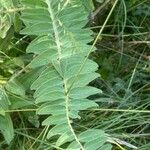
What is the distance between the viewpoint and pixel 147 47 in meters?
1.74

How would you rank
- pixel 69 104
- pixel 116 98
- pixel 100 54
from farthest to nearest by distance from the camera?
pixel 100 54, pixel 116 98, pixel 69 104

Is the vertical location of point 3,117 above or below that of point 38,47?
below

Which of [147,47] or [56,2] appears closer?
[56,2]

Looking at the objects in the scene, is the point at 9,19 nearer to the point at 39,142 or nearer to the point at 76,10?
the point at 76,10

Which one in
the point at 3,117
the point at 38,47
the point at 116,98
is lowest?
the point at 116,98

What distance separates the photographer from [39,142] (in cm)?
138

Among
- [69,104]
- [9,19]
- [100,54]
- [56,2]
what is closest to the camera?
[69,104]

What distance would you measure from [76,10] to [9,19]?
212 mm

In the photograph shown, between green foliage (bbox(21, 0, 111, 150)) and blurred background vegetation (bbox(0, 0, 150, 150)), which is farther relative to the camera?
blurred background vegetation (bbox(0, 0, 150, 150))

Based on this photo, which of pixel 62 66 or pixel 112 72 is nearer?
pixel 62 66

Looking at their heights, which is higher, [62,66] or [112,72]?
[62,66]

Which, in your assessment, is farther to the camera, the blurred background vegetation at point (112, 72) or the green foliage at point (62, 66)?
the blurred background vegetation at point (112, 72)

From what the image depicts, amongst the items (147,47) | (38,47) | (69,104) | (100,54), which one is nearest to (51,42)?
(38,47)

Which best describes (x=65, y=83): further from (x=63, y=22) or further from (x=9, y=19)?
(x=9, y=19)
